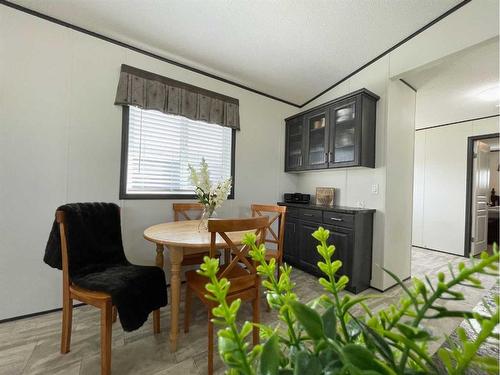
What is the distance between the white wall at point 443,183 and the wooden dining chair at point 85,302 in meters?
5.12

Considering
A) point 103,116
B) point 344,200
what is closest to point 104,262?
point 103,116

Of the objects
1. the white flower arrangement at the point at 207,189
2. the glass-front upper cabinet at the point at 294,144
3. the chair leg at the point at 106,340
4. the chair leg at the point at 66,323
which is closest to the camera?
the chair leg at the point at 106,340

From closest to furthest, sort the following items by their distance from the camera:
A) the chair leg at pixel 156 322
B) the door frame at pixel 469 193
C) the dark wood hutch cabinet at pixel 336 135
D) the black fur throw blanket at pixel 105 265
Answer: the black fur throw blanket at pixel 105 265
the chair leg at pixel 156 322
the dark wood hutch cabinet at pixel 336 135
the door frame at pixel 469 193

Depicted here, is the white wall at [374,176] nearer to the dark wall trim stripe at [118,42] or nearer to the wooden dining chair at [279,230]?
the wooden dining chair at [279,230]

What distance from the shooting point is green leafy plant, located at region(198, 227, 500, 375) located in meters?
0.30

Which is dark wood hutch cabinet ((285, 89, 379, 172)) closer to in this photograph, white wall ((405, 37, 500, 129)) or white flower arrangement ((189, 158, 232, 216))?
white wall ((405, 37, 500, 129))

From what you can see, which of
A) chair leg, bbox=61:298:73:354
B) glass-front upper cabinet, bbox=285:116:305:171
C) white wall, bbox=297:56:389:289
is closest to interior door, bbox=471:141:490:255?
white wall, bbox=297:56:389:289

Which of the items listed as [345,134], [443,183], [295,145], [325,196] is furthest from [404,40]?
[443,183]

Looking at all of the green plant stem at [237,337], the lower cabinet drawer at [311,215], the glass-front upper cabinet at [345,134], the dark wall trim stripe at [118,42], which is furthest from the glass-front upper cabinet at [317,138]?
the green plant stem at [237,337]

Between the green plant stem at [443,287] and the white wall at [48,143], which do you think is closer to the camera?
the green plant stem at [443,287]

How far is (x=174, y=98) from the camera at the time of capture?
8.87 ft

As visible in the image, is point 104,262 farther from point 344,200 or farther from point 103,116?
point 344,200

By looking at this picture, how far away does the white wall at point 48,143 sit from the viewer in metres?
1.98

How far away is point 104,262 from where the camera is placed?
1812 mm
